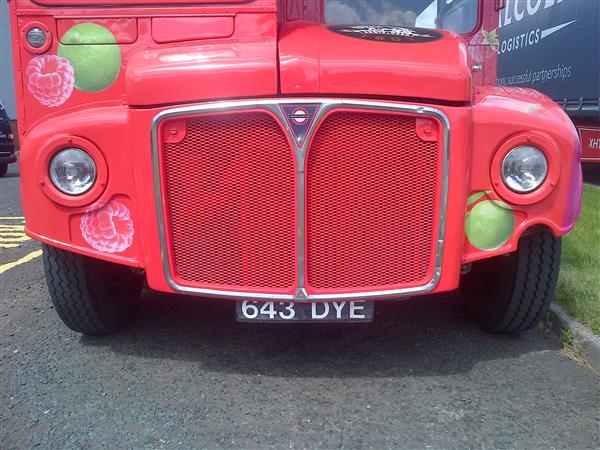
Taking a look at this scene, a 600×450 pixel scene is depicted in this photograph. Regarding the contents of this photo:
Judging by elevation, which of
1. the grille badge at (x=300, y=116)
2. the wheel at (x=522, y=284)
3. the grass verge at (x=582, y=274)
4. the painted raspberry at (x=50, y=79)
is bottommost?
the grass verge at (x=582, y=274)

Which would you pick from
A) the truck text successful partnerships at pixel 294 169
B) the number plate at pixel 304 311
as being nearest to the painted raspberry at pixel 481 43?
the truck text successful partnerships at pixel 294 169

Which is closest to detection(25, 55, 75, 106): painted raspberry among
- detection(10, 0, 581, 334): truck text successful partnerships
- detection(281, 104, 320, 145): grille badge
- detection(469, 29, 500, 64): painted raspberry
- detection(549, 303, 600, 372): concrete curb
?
detection(10, 0, 581, 334): truck text successful partnerships

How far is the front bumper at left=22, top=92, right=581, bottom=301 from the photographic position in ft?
8.52

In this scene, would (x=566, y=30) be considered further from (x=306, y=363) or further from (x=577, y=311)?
(x=306, y=363)

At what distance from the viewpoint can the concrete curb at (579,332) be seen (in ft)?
9.99

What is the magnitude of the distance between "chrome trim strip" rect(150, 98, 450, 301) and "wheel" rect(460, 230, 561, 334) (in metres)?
0.60

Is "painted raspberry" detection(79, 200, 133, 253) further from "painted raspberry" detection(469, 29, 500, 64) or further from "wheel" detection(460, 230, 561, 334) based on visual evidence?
"painted raspberry" detection(469, 29, 500, 64)

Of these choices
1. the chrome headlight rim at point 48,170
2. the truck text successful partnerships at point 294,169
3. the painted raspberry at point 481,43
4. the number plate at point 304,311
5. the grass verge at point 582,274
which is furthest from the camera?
the painted raspberry at point 481,43

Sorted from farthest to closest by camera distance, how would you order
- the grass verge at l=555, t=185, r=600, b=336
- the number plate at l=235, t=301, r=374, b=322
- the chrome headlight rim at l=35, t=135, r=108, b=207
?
the grass verge at l=555, t=185, r=600, b=336 < the number plate at l=235, t=301, r=374, b=322 < the chrome headlight rim at l=35, t=135, r=108, b=207

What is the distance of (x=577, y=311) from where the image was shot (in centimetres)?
345

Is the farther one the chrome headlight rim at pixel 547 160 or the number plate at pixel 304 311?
the number plate at pixel 304 311

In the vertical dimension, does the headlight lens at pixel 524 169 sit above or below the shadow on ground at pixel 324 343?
above

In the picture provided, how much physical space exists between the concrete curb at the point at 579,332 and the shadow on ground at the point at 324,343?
3.9 inches

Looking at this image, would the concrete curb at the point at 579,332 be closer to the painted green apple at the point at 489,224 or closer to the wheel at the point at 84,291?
the painted green apple at the point at 489,224
